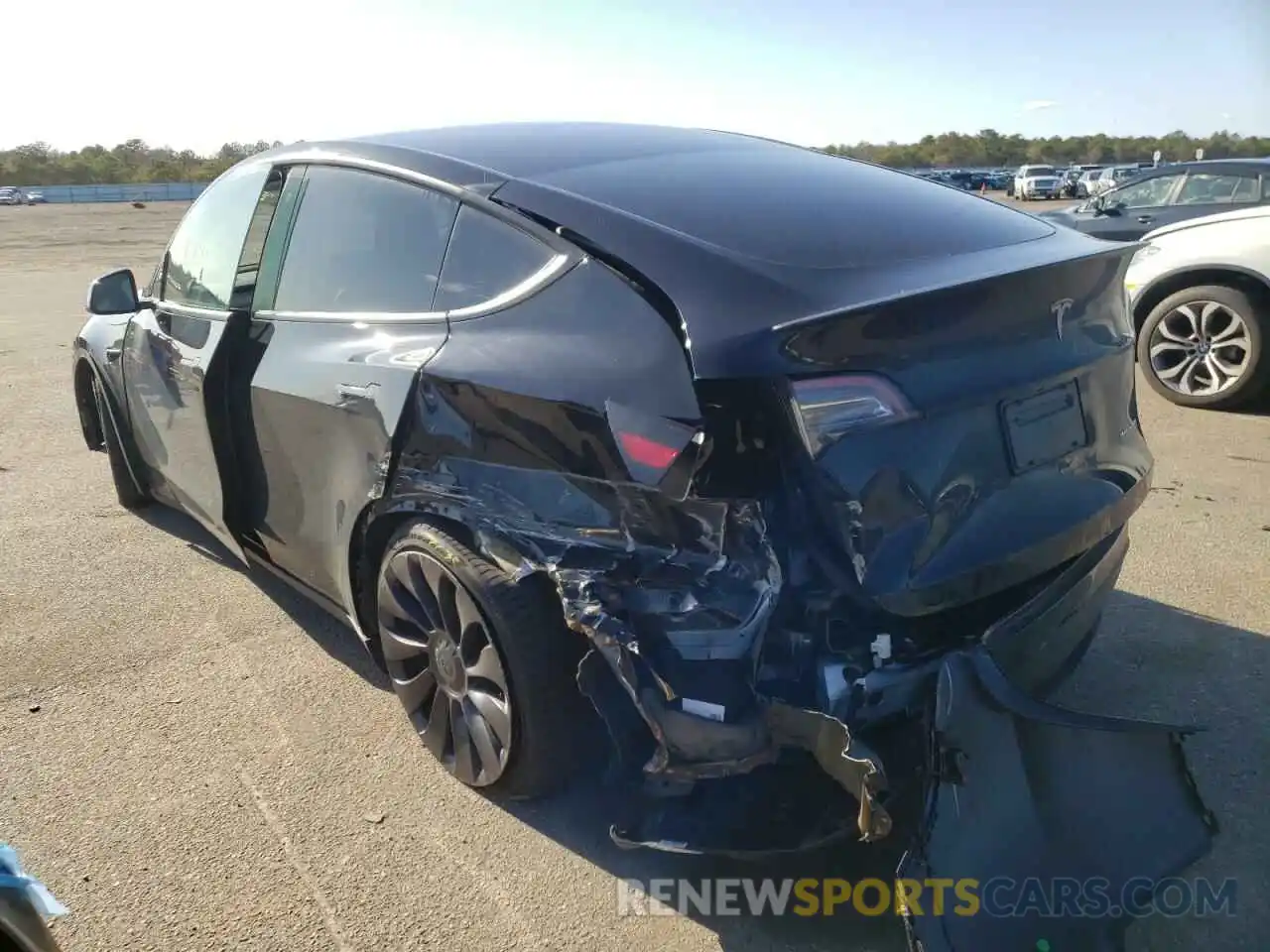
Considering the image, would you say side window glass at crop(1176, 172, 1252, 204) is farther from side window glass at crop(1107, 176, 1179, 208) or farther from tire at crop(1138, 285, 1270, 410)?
tire at crop(1138, 285, 1270, 410)

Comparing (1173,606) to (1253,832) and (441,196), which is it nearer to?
→ (1253,832)

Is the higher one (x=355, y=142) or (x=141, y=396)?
(x=355, y=142)

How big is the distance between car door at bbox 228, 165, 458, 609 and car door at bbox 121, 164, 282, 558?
12 centimetres

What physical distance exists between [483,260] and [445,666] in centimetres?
114

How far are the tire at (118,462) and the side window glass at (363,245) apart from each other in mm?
2140

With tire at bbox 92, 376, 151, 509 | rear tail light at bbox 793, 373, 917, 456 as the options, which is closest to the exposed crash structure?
rear tail light at bbox 793, 373, 917, 456

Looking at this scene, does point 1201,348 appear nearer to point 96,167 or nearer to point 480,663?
point 480,663

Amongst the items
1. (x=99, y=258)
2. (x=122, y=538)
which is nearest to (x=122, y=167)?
(x=99, y=258)

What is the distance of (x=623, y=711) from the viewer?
231 centimetres

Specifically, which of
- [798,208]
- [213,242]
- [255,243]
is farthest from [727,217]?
[213,242]

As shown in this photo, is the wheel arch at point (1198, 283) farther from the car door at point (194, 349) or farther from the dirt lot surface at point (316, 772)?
the car door at point (194, 349)

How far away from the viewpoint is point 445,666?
2.84 meters

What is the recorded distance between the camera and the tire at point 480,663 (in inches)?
98.9

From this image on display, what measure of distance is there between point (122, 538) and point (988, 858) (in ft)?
14.5
